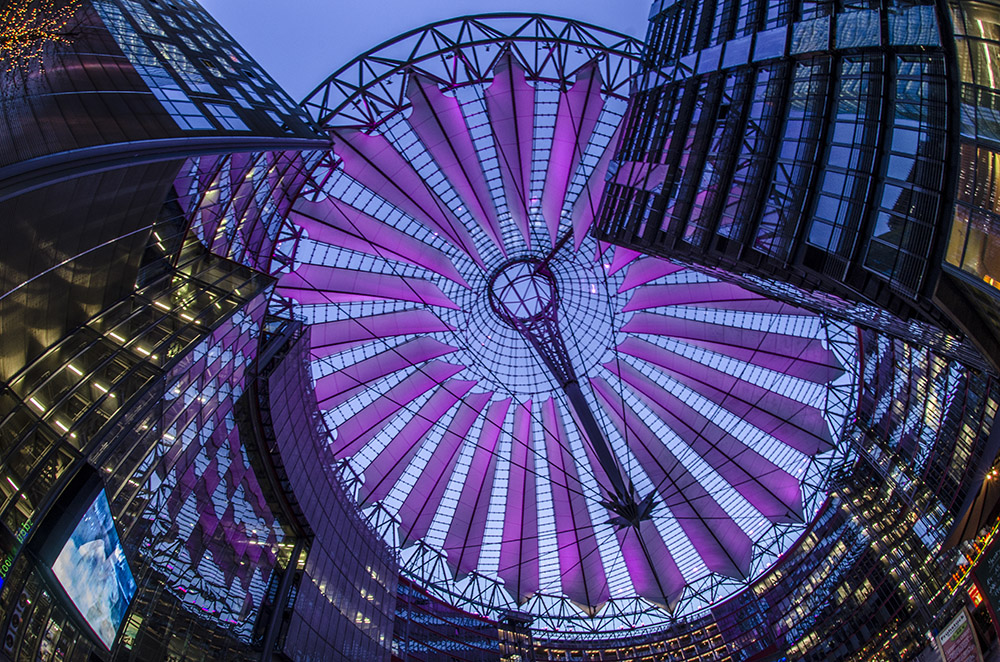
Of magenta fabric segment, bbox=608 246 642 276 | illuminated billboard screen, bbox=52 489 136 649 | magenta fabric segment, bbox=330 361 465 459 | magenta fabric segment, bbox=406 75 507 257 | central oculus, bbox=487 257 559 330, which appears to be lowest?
illuminated billboard screen, bbox=52 489 136 649

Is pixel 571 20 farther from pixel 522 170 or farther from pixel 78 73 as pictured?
pixel 78 73

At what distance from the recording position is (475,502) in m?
34.5

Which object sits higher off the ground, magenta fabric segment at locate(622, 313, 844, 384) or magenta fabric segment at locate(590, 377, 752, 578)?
magenta fabric segment at locate(622, 313, 844, 384)

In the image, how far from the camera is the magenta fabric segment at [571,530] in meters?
35.2

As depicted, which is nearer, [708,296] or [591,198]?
[591,198]

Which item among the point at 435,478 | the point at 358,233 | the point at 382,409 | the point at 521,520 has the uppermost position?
the point at 358,233

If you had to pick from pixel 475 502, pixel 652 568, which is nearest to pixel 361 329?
pixel 475 502

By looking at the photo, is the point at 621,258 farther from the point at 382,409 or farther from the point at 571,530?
the point at 571,530

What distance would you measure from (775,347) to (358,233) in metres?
20.7

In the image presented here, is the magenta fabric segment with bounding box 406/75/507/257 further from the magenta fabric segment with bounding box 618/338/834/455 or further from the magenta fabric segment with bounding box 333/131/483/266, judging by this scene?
the magenta fabric segment with bounding box 618/338/834/455

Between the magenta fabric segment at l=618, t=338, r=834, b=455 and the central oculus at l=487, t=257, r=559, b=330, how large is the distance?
6537mm

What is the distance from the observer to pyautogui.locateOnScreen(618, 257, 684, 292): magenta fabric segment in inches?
1179

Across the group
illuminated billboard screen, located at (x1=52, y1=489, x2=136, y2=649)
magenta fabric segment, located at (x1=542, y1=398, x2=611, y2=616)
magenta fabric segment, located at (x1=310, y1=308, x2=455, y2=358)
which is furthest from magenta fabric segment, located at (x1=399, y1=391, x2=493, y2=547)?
illuminated billboard screen, located at (x1=52, y1=489, x2=136, y2=649)

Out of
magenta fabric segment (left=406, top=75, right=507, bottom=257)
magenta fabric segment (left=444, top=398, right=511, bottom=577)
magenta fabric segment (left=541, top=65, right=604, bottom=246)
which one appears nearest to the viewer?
magenta fabric segment (left=406, top=75, right=507, bottom=257)
